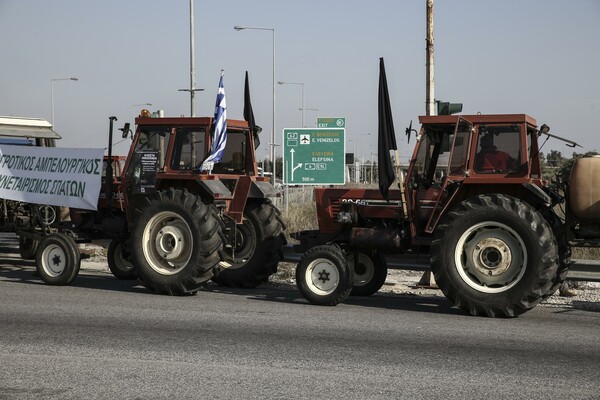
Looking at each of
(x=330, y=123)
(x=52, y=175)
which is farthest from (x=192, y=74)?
(x=52, y=175)

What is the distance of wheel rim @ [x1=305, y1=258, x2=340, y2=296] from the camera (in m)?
11.8

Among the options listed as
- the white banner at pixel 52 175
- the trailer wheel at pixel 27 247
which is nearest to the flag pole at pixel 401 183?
the white banner at pixel 52 175

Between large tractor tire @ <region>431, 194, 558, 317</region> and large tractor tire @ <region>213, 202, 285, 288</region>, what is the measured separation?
324cm

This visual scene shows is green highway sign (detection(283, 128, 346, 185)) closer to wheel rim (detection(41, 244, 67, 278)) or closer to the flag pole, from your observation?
wheel rim (detection(41, 244, 67, 278))

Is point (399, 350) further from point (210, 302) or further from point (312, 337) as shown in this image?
point (210, 302)

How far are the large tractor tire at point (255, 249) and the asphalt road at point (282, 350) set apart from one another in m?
1.19

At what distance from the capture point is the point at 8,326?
388 inches

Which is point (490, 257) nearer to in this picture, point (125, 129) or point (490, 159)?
point (490, 159)

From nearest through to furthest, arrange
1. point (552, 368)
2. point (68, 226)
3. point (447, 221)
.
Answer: point (552, 368), point (447, 221), point (68, 226)

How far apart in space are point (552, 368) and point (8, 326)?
569cm

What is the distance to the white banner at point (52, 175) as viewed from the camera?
46.6 ft

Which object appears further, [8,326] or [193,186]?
[193,186]

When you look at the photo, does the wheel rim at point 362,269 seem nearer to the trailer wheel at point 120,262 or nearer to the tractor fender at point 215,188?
the tractor fender at point 215,188

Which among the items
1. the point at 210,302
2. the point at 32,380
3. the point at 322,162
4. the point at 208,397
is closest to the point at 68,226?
the point at 210,302
